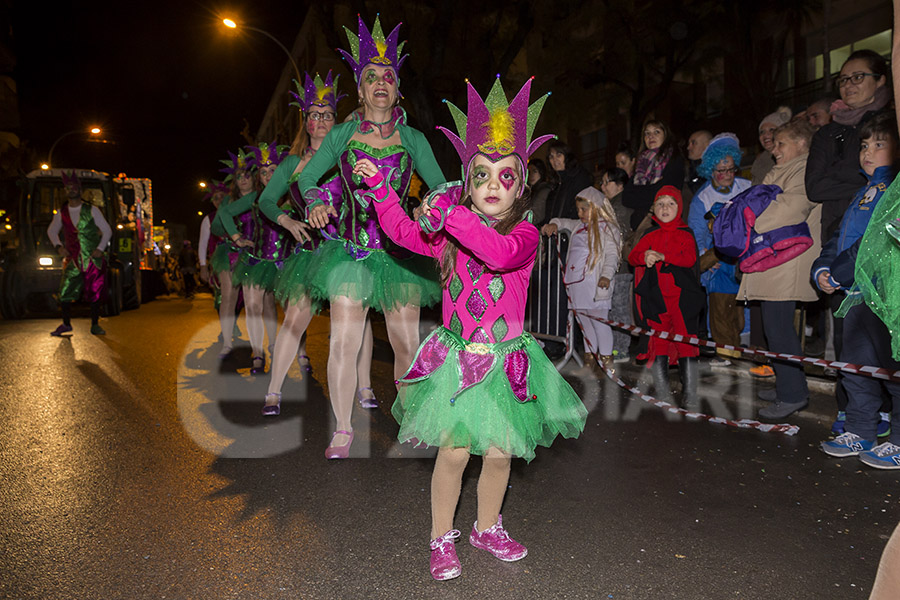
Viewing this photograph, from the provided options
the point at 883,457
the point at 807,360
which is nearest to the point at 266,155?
the point at 807,360

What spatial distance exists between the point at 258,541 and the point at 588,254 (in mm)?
4837

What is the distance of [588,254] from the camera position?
687 cm

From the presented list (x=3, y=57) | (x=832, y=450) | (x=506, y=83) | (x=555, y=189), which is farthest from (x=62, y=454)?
(x=3, y=57)

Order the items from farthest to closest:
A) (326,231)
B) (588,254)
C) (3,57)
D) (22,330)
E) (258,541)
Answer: (3,57) < (22,330) < (588,254) < (326,231) < (258,541)

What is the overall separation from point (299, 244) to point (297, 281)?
0.58m

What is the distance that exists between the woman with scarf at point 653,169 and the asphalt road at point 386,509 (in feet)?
7.75

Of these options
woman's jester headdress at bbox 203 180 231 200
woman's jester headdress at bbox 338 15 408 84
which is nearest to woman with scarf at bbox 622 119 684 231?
woman's jester headdress at bbox 338 15 408 84

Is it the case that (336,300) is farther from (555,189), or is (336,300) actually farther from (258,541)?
(555,189)

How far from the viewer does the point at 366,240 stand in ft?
13.8

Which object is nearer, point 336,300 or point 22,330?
point 336,300

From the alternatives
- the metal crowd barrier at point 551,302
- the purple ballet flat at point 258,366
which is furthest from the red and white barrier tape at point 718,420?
the purple ballet flat at point 258,366

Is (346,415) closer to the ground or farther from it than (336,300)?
closer to the ground

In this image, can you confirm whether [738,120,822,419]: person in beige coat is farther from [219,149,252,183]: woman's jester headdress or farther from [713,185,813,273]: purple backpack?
[219,149,252,183]: woman's jester headdress

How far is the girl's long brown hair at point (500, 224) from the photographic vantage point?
272 centimetres
